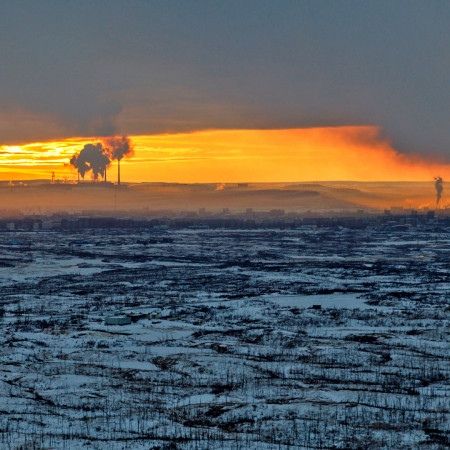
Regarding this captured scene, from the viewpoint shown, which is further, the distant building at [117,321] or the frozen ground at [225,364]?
the distant building at [117,321]

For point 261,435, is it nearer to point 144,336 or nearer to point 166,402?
point 166,402

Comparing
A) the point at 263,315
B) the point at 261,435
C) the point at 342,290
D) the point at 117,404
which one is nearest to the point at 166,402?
the point at 117,404

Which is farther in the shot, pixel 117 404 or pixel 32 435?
pixel 117 404

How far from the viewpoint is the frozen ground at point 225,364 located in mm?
17625

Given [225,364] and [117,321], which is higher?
[225,364]

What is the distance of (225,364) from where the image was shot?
81.8 ft

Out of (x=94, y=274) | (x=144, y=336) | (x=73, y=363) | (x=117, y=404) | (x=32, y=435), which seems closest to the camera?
(x=32, y=435)

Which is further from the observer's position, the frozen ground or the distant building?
the distant building

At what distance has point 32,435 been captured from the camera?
1714cm

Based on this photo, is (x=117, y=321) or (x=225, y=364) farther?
(x=117, y=321)

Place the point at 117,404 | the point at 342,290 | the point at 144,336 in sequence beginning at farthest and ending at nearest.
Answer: the point at 342,290
the point at 144,336
the point at 117,404

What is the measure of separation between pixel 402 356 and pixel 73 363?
12.6m

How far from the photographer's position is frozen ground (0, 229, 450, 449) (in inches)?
694

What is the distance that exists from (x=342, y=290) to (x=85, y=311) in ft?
66.0
